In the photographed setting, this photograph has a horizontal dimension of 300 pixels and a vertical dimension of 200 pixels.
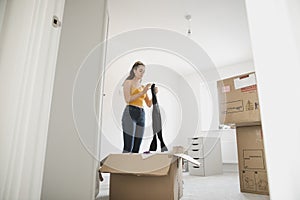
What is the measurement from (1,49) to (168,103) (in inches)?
78.8

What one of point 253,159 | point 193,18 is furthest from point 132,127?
point 193,18

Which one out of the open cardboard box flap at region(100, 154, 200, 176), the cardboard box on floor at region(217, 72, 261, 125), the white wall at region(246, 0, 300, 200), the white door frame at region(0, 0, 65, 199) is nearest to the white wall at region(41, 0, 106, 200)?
the open cardboard box flap at region(100, 154, 200, 176)

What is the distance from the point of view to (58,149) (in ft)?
3.36

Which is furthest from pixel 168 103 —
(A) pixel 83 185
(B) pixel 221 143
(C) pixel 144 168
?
(B) pixel 221 143

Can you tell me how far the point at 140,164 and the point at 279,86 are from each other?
97cm

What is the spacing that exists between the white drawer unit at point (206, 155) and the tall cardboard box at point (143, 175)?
2.09m

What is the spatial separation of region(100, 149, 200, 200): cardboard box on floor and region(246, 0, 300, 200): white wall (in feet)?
2.61

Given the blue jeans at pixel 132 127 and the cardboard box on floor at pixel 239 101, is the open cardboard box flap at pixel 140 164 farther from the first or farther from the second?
the cardboard box on floor at pixel 239 101

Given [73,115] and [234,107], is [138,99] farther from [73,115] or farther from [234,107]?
[234,107]

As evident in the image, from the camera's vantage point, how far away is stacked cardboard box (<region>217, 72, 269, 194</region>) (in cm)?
163

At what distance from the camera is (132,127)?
163cm

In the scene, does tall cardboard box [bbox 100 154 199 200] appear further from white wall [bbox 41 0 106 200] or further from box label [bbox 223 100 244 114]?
box label [bbox 223 100 244 114]

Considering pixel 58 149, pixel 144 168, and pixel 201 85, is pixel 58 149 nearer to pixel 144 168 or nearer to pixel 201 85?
pixel 144 168

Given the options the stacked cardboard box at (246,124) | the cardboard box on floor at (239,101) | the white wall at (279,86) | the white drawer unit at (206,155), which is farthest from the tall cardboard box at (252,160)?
the white wall at (279,86)
